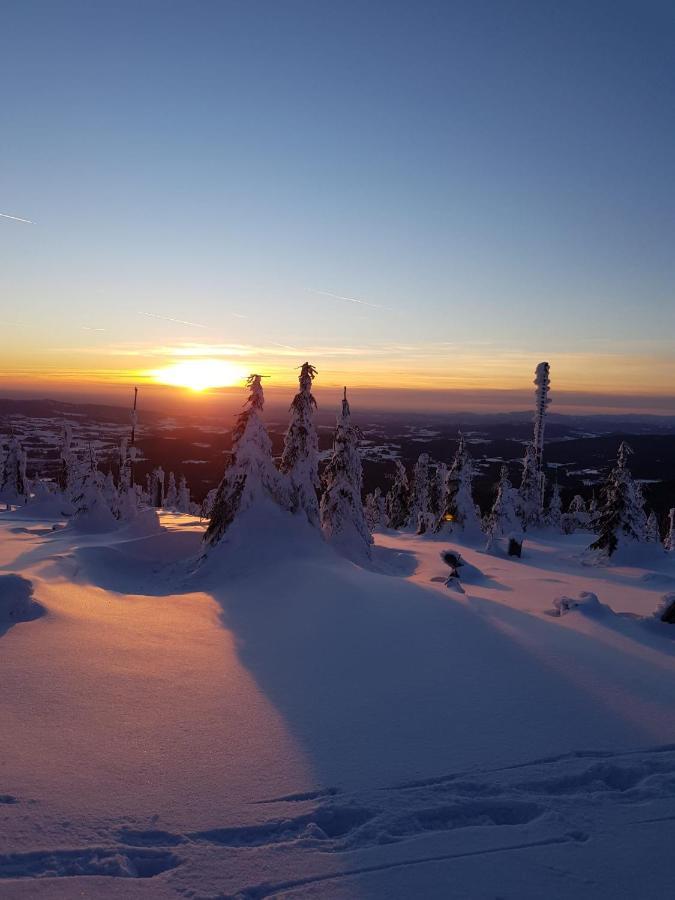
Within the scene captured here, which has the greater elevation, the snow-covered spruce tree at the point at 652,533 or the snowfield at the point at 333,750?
the snowfield at the point at 333,750

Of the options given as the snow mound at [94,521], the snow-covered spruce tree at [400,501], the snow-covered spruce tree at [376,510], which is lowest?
the snow-covered spruce tree at [376,510]

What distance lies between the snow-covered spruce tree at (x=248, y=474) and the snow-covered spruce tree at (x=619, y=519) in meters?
16.8

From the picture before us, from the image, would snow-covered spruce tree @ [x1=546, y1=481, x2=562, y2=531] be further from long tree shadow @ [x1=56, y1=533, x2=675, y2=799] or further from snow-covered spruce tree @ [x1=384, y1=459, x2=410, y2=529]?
long tree shadow @ [x1=56, y1=533, x2=675, y2=799]

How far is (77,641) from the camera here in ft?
27.0

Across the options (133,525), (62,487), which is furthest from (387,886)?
(62,487)

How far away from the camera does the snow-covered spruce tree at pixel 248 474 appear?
18.8 metres

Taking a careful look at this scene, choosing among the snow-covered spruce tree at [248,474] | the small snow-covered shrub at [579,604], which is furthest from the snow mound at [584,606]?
the snow-covered spruce tree at [248,474]

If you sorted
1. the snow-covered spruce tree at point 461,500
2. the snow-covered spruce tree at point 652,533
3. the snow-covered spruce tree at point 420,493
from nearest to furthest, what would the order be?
the snow-covered spruce tree at point 652,533
the snow-covered spruce tree at point 461,500
the snow-covered spruce tree at point 420,493

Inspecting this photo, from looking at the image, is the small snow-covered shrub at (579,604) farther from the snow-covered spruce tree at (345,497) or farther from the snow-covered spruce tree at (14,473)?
the snow-covered spruce tree at (14,473)

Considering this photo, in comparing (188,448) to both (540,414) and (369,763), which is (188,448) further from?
(369,763)

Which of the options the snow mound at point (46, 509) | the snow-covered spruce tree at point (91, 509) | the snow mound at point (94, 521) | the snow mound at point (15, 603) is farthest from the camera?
the snow mound at point (46, 509)

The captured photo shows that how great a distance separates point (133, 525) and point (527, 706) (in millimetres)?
19455

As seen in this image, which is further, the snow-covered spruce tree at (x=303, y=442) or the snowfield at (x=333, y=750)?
the snow-covered spruce tree at (x=303, y=442)

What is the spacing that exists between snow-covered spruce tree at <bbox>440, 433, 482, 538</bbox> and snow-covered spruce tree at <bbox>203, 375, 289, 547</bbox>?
19.4 metres
